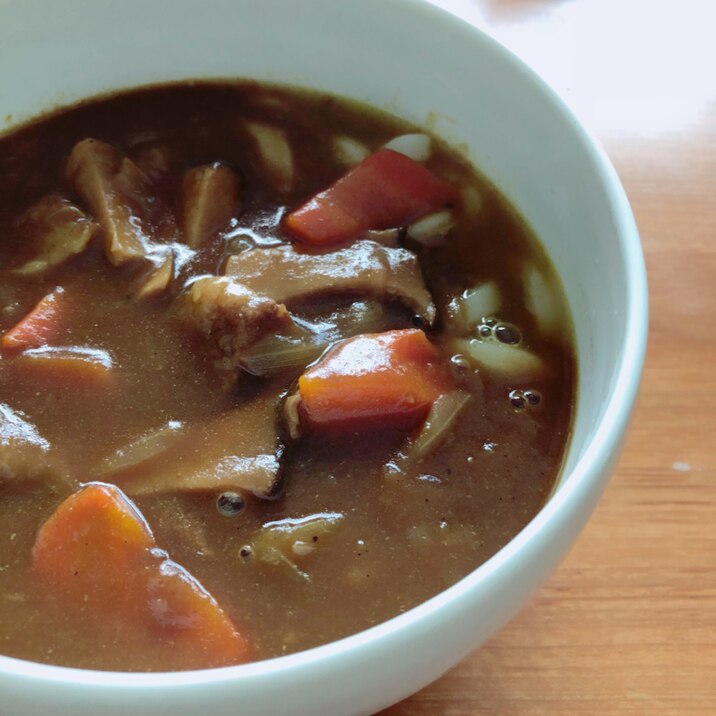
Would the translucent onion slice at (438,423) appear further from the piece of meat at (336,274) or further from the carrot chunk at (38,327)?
the carrot chunk at (38,327)

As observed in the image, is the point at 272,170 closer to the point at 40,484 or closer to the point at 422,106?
the point at 422,106

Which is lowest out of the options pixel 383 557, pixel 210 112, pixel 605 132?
pixel 383 557

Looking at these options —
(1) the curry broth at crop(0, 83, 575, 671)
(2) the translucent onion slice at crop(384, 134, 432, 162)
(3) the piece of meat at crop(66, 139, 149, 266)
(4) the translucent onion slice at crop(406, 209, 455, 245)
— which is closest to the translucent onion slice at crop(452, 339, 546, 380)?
(1) the curry broth at crop(0, 83, 575, 671)

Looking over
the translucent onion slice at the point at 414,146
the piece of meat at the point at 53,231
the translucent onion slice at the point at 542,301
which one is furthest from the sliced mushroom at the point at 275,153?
the translucent onion slice at the point at 542,301

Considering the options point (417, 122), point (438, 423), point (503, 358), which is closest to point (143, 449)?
point (438, 423)

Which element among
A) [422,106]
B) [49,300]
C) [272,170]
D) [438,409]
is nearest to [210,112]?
[272,170]

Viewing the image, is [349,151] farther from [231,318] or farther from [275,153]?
[231,318]
